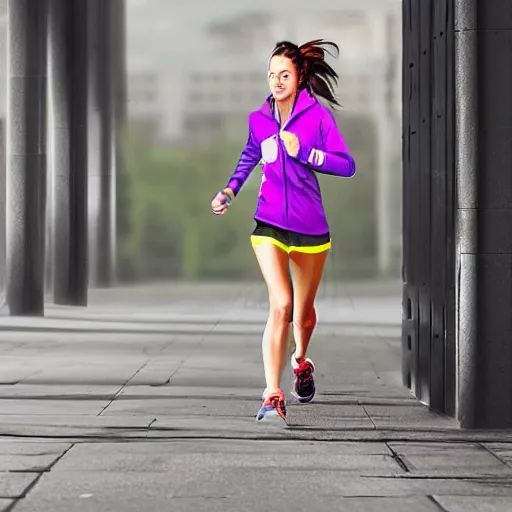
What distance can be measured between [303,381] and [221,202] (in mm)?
1516

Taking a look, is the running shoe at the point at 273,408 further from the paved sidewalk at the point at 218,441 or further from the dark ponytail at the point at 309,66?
the dark ponytail at the point at 309,66

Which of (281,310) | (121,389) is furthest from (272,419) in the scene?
(121,389)

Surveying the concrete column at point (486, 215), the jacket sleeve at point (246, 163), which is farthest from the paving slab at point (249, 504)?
the jacket sleeve at point (246, 163)

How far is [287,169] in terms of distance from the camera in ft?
25.5

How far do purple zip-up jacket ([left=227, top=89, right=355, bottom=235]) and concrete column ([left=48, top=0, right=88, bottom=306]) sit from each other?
1664cm

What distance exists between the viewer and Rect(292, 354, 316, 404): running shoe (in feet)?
27.4

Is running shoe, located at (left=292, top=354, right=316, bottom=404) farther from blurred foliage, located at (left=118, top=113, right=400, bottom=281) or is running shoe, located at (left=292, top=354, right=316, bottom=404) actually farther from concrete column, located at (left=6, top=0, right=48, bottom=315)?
blurred foliage, located at (left=118, top=113, right=400, bottom=281)

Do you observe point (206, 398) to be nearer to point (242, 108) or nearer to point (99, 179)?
point (99, 179)

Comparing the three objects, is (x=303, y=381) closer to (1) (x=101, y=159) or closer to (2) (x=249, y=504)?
(2) (x=249, y=504)

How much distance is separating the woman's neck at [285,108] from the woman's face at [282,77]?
43mm

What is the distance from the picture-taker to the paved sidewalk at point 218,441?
524 cm

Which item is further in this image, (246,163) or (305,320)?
(305,320)

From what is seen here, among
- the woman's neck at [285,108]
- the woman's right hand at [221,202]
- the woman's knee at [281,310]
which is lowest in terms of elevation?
the woman's knee at [281,310]

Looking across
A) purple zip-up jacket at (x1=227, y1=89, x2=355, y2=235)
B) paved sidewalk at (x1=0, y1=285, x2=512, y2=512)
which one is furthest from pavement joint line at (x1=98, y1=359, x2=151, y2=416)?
purple zip-up jacket at (x1=227, y1=89, x2=355, y2=235)
